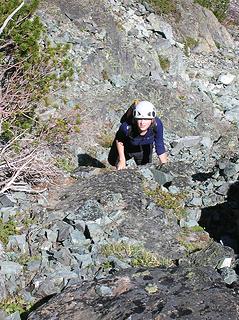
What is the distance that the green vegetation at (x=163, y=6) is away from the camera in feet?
61.5

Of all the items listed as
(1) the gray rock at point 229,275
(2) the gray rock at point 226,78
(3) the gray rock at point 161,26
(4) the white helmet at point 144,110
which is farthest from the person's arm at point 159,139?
(3) the gray rock at point 161,26

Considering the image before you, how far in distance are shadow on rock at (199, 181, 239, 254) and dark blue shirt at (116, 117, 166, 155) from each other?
1417mm

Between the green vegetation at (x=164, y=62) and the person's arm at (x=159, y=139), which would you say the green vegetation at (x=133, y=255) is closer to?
the person's arm at (x=159, y=139)

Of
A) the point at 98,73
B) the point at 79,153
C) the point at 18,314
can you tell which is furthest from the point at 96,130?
the point at 18,314

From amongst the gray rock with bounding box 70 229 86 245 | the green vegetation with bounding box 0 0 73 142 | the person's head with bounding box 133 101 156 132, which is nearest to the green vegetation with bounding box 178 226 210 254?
the gray rock with bounding box 70 229 86 245

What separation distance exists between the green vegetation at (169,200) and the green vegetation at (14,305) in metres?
3.34

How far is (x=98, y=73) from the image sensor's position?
579 inches

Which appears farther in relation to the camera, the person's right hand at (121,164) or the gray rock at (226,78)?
the gray rock at (226,78)

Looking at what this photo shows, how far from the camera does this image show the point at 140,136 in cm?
937

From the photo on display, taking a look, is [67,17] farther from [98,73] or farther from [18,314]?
[18,314]

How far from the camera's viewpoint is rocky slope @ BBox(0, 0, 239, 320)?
18.3ft

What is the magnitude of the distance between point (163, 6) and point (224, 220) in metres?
12.1

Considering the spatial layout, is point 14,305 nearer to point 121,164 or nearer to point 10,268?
point 10,268

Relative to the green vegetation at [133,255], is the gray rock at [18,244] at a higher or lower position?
higher
